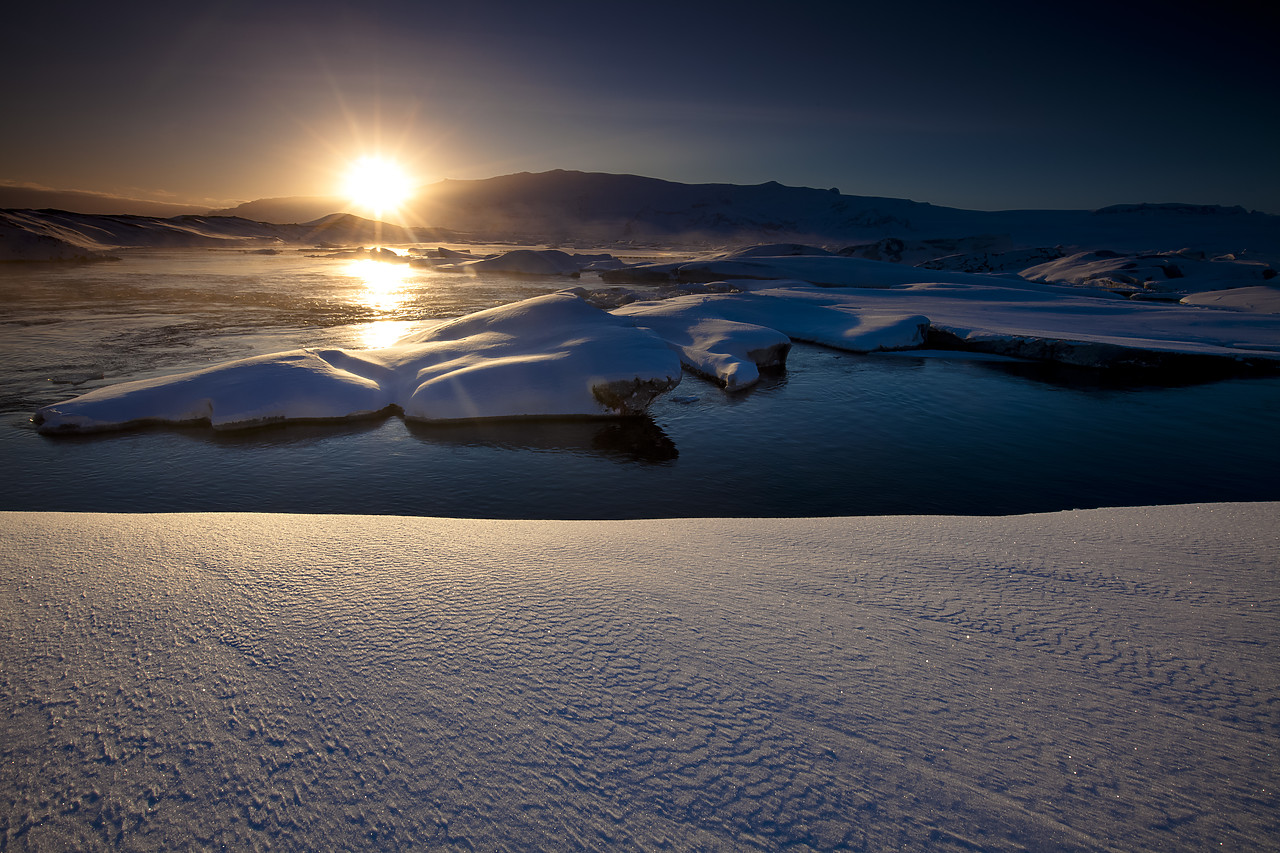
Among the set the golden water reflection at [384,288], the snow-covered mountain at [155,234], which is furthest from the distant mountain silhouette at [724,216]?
the golden water reflection at [384,288]

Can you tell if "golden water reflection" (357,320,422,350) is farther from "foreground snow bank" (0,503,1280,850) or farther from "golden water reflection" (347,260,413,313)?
"foreground snow bank" (0,503,1280,850)

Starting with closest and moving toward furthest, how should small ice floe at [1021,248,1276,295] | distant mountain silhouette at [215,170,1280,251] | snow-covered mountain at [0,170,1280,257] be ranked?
small ice floe at [1021,248,1276,295]
snow-covered mountain at [0,170,1280,257]
distant mountain silhouette at [215,170,1280,251]

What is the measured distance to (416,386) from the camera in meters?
7.81

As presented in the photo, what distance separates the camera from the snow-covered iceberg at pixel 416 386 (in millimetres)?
6820

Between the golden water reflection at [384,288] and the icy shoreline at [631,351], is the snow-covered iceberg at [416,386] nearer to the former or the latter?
the icy shoreline at [631,351]

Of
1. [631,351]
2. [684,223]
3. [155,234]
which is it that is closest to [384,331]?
[631,351]

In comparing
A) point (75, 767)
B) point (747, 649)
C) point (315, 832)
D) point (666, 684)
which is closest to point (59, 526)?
point (75, 767)

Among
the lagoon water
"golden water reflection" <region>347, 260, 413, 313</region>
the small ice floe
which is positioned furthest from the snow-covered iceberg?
the small ice floe

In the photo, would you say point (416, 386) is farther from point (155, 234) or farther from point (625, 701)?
point (155, 234)

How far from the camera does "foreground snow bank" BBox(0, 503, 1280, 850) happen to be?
1236mm

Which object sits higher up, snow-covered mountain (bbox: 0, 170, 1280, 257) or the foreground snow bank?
snow-covered mountain (bbox: 0, 170, 1280, 257)

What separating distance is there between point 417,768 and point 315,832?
22 cm

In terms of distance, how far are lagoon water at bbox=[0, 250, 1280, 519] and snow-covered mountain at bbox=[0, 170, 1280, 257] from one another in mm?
36201

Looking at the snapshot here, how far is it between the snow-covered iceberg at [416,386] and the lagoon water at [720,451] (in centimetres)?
27
